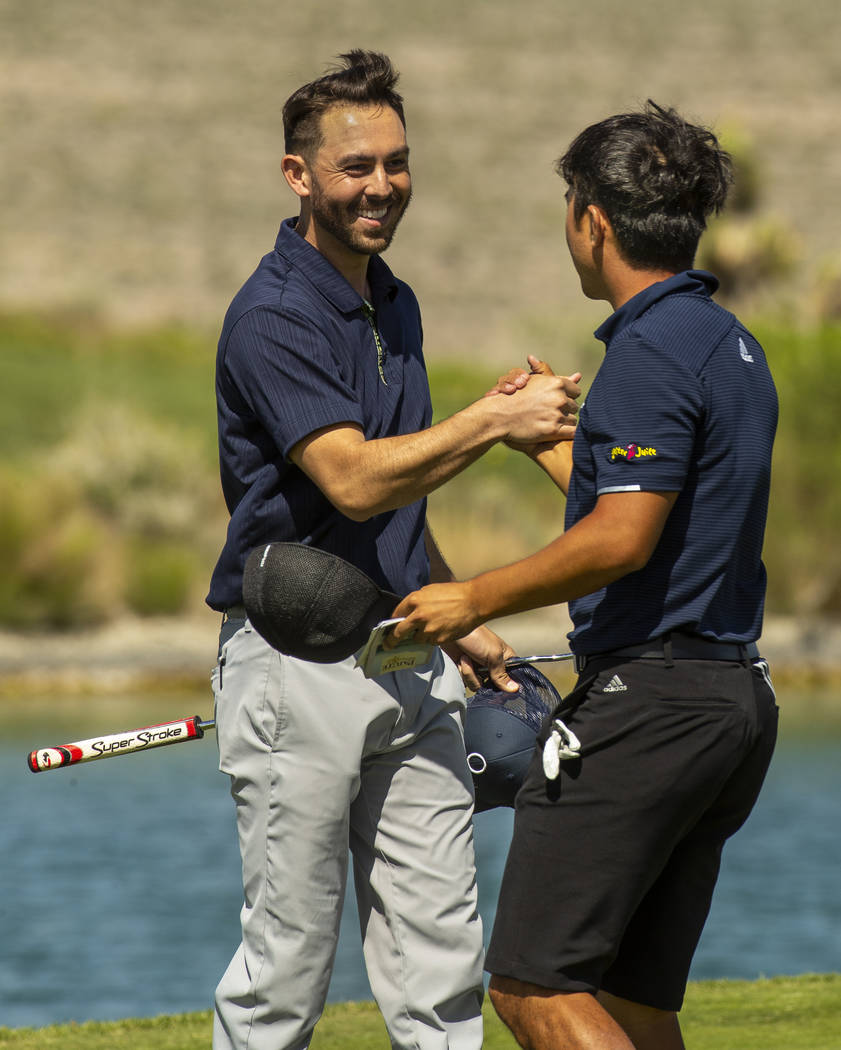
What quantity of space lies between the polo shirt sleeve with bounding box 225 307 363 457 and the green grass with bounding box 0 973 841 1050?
2549 millimetres

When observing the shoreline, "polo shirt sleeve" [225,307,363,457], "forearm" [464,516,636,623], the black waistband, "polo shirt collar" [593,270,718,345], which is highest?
"polo shirt collar" [593,270,718,345]

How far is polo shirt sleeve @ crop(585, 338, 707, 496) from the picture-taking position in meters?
3.16

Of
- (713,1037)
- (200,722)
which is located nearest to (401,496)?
(200,722)


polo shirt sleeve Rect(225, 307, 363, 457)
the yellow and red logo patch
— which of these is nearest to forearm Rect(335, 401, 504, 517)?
polo shirt sleeve Rect(225, 307, 363, 457)

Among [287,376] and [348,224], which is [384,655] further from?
[348,224]

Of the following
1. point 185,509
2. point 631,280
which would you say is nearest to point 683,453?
point 631,280

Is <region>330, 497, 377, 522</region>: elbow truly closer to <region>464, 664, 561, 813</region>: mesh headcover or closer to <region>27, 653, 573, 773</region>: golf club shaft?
<region>27, 653, 573, 773</region>: golf club shaft

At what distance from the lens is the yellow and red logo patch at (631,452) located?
124 inches

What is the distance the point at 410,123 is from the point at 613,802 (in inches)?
2378

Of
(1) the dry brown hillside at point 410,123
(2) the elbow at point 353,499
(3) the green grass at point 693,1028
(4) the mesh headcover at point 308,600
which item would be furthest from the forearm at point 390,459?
(1) the dry brown hillside at point 410,123

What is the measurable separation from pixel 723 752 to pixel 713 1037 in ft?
8.00

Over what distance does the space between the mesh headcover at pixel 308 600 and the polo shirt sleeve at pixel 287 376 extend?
222 millimetres

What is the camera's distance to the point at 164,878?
10.9m

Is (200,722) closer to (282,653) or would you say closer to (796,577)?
(282,653)
